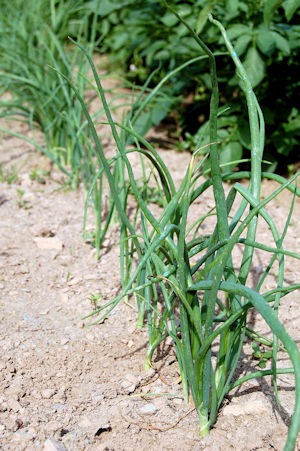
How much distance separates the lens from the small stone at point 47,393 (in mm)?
1562

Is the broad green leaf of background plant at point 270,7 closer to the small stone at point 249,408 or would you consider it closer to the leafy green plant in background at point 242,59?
the leafy green plant in background at point 242,59

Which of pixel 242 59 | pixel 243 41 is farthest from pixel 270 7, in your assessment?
pixel 242 59

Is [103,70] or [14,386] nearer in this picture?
[14,386]

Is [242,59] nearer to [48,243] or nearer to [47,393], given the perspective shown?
[48,243]

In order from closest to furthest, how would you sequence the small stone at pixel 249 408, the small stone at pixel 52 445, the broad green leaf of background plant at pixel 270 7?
1. the small stone at pixel 52 445
2. the small stone at pixel 249 408
3. the broad green leaf of background plant at pixel 270 7

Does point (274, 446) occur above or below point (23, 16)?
below

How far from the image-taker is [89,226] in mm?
2432

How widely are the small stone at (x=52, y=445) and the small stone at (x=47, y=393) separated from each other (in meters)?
0.17

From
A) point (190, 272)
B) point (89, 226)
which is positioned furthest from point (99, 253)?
→ point (190, 272)

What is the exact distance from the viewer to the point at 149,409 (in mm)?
1525

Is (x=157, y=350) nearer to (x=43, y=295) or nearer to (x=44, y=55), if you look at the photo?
(x=43, y=295)

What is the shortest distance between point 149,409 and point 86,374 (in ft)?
0.68

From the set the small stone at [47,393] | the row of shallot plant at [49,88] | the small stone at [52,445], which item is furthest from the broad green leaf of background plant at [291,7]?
the small stone at [52,445]

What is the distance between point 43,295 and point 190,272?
0.73 m
